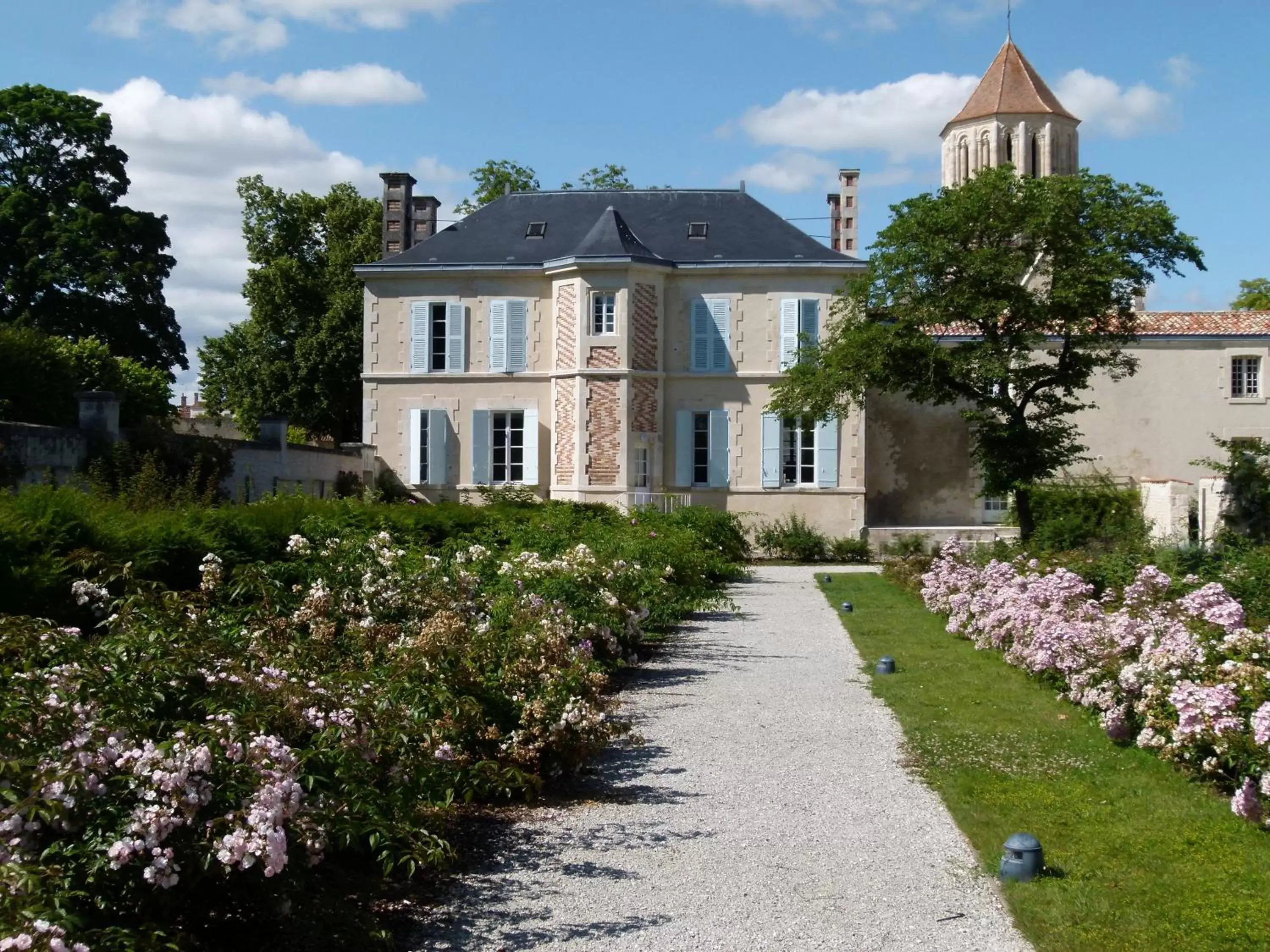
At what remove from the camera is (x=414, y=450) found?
29422mm

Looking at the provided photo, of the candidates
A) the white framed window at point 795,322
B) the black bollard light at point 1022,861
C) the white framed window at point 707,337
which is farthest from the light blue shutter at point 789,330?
the black bollard light at point 1022,861

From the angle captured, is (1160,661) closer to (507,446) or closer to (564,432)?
(564,432)

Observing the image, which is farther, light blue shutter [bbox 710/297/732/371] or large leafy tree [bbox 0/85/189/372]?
large leafy tree [bbox 0/85/189/372]

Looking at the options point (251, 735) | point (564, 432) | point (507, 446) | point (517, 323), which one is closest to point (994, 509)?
point (564, 432)

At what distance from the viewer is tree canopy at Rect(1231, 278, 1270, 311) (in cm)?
5112

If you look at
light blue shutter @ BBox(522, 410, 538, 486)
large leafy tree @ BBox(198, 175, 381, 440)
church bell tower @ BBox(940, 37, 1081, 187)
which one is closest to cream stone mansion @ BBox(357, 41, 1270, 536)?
light blue shutter @ BBox(522, 410, 538, 486)

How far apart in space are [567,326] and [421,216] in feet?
21.0

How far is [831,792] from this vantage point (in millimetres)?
6809

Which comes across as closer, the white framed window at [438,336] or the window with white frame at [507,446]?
the window with white frame at [507,446]

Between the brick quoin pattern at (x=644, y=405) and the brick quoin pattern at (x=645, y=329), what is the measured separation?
0.96 feet

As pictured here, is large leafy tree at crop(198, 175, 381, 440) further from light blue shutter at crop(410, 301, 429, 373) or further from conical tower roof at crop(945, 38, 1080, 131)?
conical tower roof at crop(945, 38, 1080, 131)

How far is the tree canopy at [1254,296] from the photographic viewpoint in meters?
51.1

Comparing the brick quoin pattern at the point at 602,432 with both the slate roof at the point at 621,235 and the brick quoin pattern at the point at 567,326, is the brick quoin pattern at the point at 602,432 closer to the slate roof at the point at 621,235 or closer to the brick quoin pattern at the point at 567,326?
the brick quoin pattern at the point at 567,326

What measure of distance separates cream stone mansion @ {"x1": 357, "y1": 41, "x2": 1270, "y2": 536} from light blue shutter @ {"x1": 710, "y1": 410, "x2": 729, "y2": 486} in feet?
0.15
